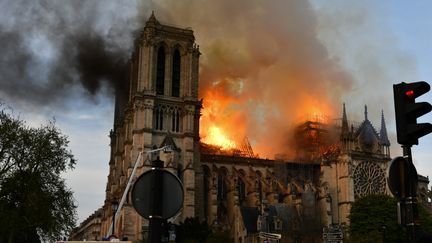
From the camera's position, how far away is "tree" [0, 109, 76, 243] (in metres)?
35.1

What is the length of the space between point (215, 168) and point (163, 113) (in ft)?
40.3

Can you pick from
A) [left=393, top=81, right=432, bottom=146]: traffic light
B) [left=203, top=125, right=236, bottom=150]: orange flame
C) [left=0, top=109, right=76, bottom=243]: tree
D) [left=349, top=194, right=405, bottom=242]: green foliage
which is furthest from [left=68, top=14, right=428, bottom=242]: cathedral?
[left=393, top=81, right=432, bottom=146]: traffic light

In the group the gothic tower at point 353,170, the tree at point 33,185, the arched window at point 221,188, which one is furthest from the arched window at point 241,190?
the tree at point 33,185

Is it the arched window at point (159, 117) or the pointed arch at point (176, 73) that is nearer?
the arched window at point (159, 117)

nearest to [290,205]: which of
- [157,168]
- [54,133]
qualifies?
[54,133]

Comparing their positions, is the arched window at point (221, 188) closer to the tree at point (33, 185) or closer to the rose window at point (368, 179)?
the rose window at point (368, 179)

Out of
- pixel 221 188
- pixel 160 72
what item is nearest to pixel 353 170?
pixel 221 188

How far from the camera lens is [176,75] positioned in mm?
78312

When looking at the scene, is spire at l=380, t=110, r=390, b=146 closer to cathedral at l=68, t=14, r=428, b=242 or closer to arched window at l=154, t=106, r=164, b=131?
cathedral at l=68, t=14, r=428, b=242

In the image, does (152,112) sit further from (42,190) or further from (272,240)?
(42,190)

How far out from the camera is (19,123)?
3800 cm

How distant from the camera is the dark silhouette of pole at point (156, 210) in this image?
6.77m

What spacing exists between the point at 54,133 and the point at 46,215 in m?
6.08

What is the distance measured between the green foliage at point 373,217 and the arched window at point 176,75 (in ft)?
91.4
